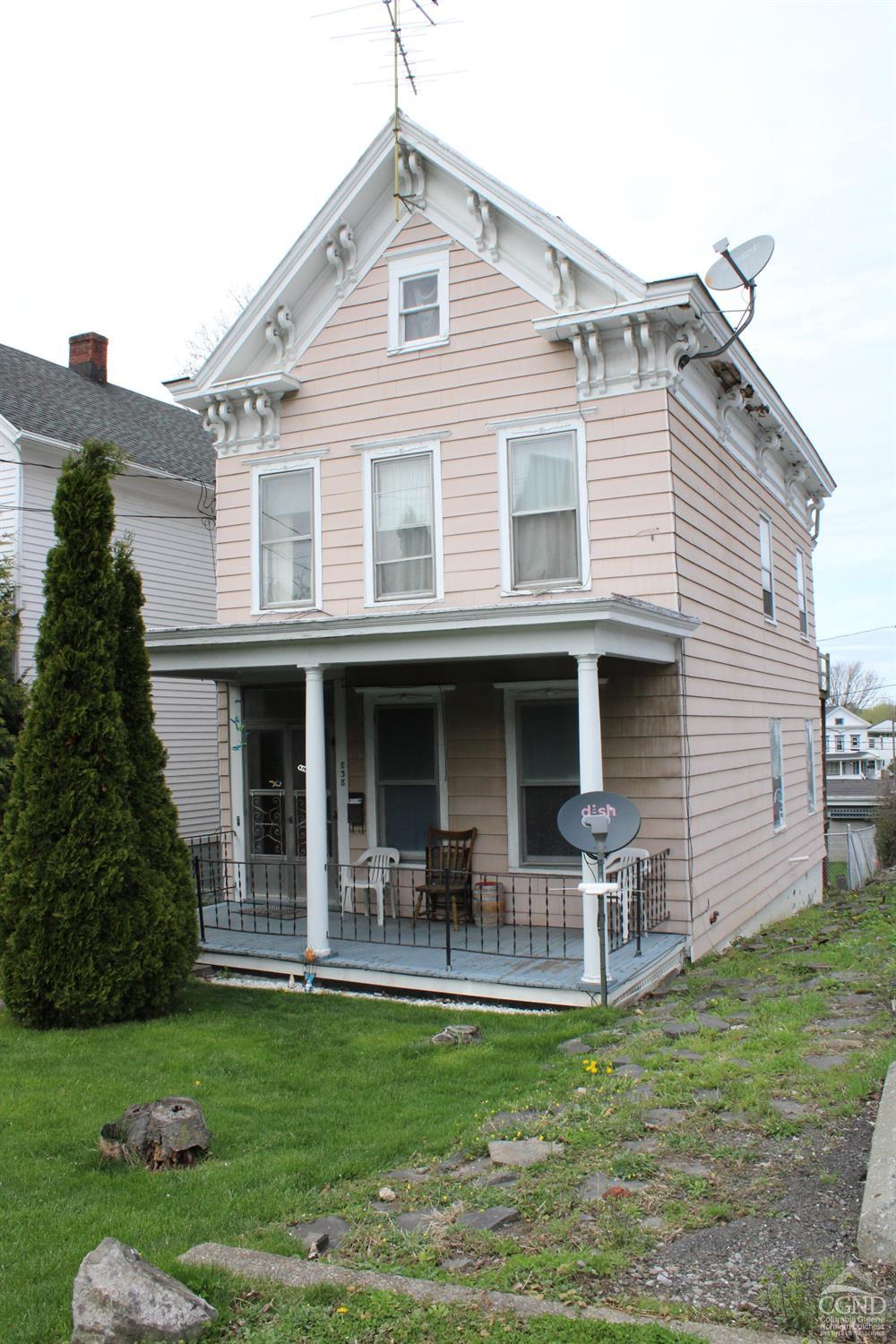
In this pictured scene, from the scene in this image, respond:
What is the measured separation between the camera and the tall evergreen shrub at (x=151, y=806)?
8.61m

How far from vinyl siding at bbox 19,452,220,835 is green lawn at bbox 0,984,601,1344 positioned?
9100 millimetres

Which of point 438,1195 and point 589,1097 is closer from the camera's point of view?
point 438,1195

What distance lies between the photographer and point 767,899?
1373cm

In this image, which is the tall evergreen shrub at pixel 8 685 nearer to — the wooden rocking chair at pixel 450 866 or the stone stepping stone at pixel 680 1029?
the wooden rocking chair at pixel 450 866

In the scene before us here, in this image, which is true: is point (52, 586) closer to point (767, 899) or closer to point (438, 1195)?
point (438, 1195)

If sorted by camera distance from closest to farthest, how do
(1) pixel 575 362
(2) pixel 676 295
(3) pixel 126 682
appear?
(3) pixel 126 682 → (2) pixel 676 295 → (1) pixel 575 362

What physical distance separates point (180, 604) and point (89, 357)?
5.61 meters

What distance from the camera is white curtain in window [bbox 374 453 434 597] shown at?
37.1ft

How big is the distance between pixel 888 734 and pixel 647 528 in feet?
216

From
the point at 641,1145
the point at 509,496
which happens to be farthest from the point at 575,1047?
the point at 509,496

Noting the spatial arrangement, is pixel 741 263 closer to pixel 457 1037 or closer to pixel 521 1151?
pixel 457 1037

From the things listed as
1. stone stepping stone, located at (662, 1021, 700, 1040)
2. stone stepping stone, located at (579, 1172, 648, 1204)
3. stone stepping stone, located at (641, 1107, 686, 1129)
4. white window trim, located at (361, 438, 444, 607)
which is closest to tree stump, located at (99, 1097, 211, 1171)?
stone stepping stone, located at (579, 1172, 648, 1204)

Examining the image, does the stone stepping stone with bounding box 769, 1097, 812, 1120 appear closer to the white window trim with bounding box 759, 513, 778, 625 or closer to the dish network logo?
the dish network logo

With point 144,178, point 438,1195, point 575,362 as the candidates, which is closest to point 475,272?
point 575,362
